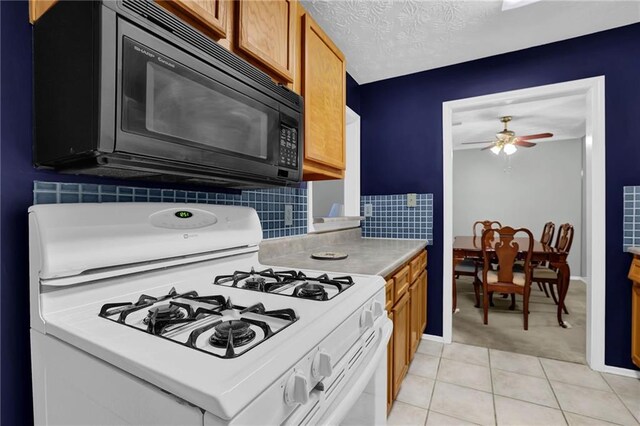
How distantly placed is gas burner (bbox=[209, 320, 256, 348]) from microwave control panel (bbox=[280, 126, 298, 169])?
26.9 inches

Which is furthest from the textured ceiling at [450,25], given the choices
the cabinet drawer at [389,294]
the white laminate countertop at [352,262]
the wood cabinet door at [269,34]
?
the cabinet drawer at [389,294]

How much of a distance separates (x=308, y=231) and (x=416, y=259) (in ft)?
2.52

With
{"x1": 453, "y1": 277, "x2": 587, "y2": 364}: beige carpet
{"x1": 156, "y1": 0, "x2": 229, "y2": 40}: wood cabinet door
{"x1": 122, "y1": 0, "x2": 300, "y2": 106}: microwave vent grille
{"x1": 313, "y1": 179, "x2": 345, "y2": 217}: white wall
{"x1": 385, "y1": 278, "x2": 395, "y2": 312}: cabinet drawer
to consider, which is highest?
{"x1": 156, "y1": 0, "x2": 229, "y2": 40}: wood cabinet door

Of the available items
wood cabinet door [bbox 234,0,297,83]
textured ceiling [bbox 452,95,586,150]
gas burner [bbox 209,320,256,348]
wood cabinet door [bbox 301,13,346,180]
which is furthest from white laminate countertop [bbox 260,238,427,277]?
textured ceiling [bbox 452,95,586,150]

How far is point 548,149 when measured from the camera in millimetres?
5270

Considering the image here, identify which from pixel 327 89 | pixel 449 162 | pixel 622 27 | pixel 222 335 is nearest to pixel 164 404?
pixel 222 335

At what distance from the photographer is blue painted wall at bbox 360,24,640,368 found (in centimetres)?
205

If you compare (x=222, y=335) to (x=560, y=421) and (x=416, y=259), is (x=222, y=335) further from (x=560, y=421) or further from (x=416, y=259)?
(x=560, y=421)

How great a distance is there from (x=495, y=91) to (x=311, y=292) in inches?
94.3

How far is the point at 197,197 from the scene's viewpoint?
1.28 meters

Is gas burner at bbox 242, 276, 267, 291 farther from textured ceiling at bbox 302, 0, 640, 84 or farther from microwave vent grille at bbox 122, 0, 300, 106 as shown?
textured ceiling at bbox 302, 0, 640, 84

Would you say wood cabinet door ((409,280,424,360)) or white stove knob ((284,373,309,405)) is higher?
white stove knob ((284,373,309,405))

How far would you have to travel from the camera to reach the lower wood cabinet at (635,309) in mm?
1928

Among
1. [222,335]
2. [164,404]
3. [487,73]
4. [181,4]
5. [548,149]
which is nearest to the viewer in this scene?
[164,404]
